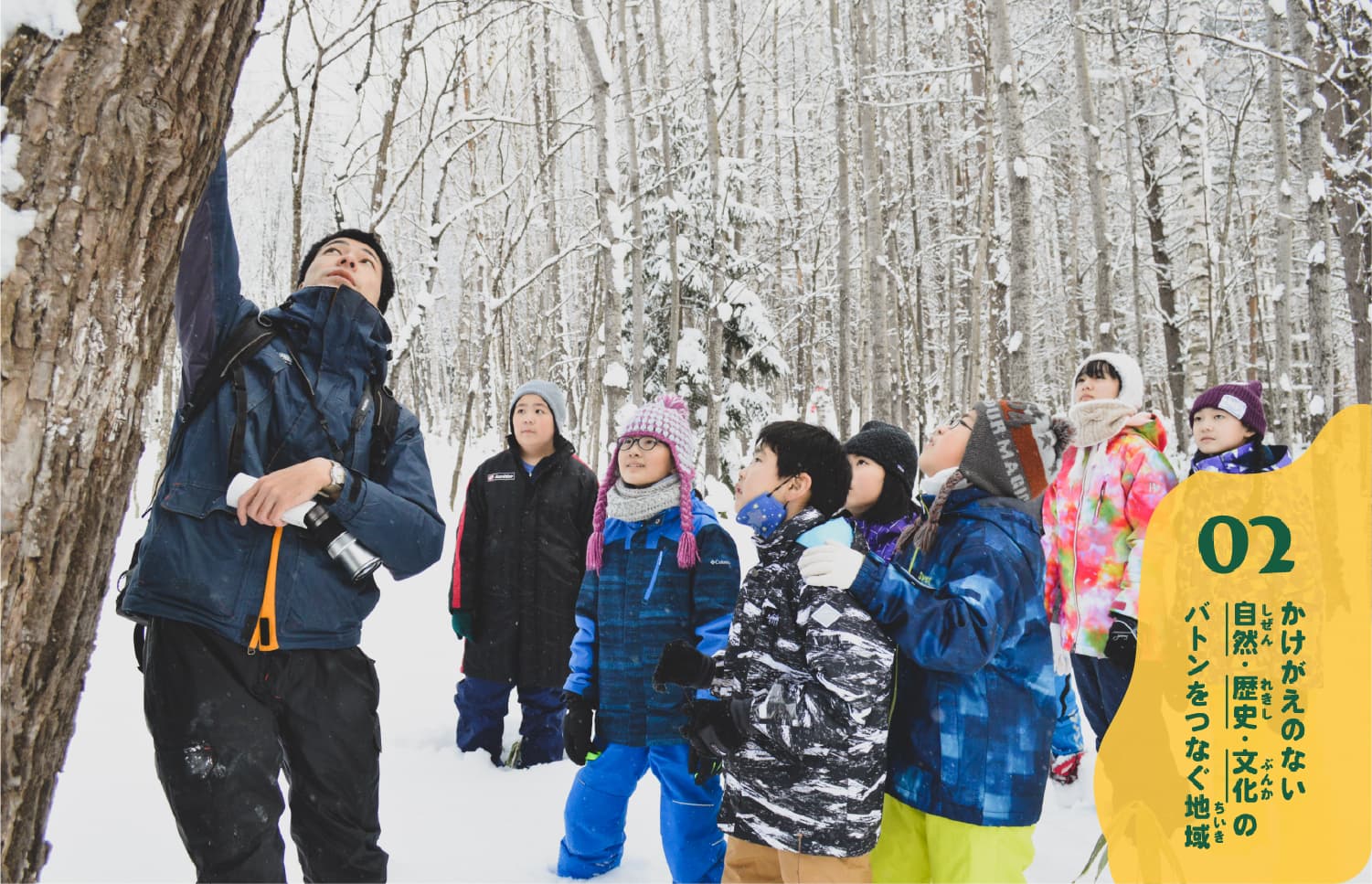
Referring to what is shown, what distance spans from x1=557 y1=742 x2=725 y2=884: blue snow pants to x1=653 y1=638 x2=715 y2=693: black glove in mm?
600

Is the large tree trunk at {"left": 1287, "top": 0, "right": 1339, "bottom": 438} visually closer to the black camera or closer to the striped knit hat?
the striped knit hat

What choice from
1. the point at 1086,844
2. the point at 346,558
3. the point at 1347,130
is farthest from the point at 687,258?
the point at 346,558

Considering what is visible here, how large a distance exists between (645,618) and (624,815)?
73 centimetres

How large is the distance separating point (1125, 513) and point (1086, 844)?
1463 millimetres

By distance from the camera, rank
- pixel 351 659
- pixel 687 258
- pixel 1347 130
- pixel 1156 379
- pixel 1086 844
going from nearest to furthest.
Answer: pixel 351 659 < pixel 1086 844 < pixel 1347 130 < pixel 687 258 < pixel 1156 379

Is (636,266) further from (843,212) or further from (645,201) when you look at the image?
(645,201)

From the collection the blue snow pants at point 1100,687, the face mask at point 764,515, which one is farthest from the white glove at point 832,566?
the blue snow pants at point 1100,687

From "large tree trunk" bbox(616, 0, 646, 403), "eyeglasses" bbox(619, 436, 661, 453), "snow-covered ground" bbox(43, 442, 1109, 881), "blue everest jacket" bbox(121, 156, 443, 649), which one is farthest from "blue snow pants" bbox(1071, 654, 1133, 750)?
"large tree trunk" bbox(616, 0, 646, 403)

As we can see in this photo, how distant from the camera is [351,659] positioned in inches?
81.3

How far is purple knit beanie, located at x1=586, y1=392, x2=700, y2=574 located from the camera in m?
3.02

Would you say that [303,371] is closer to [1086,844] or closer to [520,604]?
[520,604]

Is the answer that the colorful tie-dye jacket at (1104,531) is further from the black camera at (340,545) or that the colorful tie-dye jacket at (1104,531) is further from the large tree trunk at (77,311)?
the large tree trunk at (77,311)

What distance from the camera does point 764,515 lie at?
2301mm

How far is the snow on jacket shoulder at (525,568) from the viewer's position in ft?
13.7
